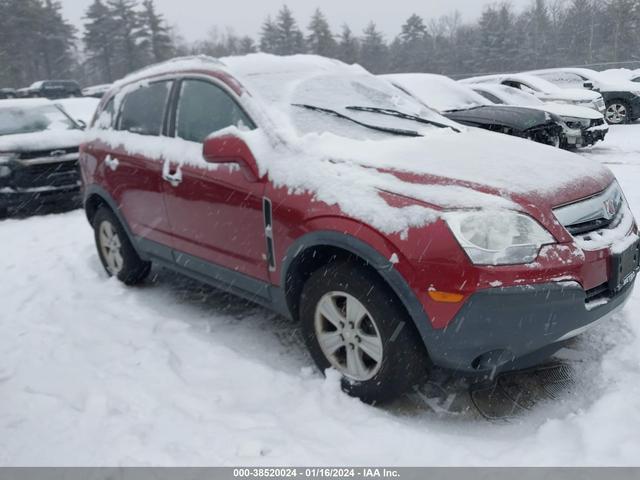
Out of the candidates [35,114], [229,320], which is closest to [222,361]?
[229,320]

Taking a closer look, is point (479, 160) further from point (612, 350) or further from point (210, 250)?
point (210, 250)

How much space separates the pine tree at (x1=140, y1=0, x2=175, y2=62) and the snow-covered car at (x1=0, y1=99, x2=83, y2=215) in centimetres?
4766

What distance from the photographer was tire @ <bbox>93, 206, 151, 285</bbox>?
4781mm

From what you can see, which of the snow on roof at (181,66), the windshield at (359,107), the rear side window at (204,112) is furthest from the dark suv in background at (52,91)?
the windshield at (359,107)

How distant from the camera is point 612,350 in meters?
3.31

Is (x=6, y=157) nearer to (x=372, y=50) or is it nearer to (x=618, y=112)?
(x=618, y=112)

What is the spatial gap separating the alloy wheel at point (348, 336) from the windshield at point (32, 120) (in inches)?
278

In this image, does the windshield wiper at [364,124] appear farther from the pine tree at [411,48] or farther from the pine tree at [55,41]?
the pine tree at [55,41]

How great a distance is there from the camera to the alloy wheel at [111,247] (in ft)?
16.0

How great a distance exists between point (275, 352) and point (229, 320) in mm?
629

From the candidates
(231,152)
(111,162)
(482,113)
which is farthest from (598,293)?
(482,113)

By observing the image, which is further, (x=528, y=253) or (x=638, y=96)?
(x=638, y=96)

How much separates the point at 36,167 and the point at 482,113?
646cm

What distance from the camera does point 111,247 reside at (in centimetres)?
500
